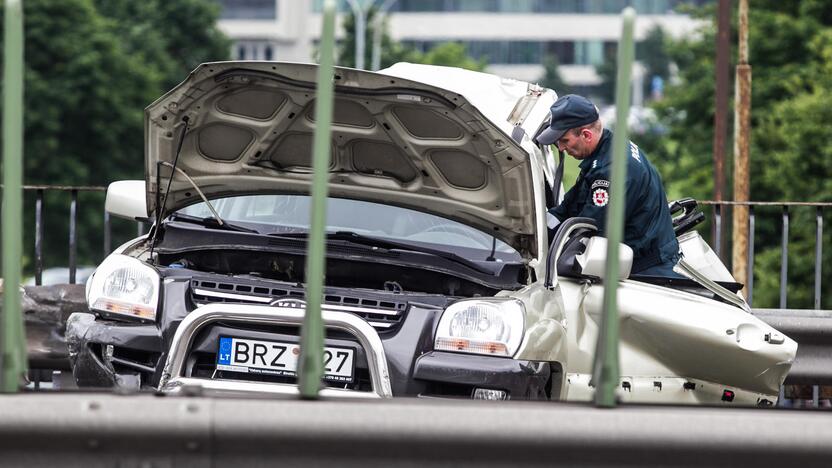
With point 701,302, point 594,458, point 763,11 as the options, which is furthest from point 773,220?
point 594,458

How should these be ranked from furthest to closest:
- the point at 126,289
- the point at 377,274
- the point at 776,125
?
the point at 776,125 < the point at 377,274 < the point at 126,289

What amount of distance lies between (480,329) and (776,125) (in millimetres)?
24889

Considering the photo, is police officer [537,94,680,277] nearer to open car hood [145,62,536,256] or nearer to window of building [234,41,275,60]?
open car hood [145,62,536,256]

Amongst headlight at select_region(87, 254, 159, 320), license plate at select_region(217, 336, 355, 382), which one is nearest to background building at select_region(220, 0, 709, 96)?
headlight at select_region(87, 254, 159, 320)

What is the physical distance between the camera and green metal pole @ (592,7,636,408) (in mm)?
2932

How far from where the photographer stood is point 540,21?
110m

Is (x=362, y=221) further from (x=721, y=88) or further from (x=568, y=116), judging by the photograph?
(x=721, y=88)

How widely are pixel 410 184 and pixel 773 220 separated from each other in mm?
22491

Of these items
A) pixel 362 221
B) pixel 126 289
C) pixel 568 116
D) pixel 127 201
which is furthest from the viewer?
pixel 568 116

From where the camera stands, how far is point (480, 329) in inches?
209

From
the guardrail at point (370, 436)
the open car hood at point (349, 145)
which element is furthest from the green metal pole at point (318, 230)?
the open car hood at point (349, 145)

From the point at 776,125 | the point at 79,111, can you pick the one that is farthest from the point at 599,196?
the point at 79,111

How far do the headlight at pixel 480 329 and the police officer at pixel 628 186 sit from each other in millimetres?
1309

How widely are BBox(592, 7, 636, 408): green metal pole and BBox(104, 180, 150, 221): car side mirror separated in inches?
155
